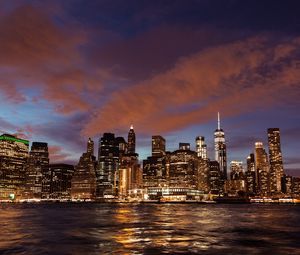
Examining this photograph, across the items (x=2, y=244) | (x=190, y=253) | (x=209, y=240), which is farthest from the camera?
(x=209, y=240)

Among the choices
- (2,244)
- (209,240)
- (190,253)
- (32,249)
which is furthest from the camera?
(209,240)

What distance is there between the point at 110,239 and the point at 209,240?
12097 mm

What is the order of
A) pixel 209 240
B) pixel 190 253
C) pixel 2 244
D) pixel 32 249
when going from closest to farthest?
1. pixel 190 253
2. pixel 32 249
3. pixel 2 244
4. pixel 209 240

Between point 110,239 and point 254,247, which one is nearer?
point 254,247

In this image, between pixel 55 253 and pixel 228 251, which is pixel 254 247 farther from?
pixel 55 253

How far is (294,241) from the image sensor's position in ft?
152

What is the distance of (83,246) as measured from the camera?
39469 mm

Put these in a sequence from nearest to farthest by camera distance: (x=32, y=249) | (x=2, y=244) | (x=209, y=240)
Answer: (x=32, y=249) < (x=2, y=244) < (x=209, y=240)

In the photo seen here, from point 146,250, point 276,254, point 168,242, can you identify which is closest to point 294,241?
point 276,254

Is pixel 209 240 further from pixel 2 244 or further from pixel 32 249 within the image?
pixel 2 244

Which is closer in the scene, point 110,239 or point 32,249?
point 32,249

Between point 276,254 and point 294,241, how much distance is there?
12698mm

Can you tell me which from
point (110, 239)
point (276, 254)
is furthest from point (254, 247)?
point (110, 239)

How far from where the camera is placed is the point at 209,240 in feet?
147
